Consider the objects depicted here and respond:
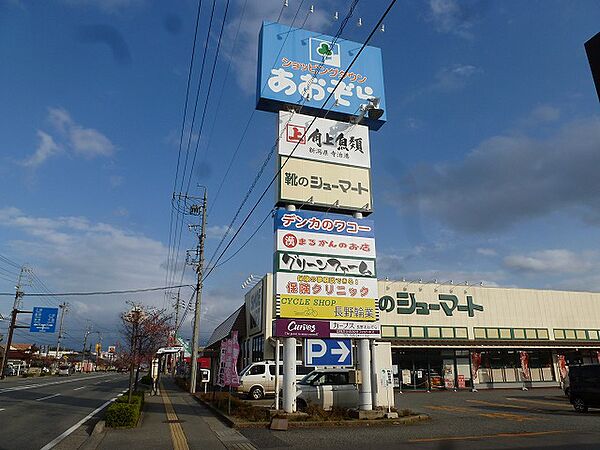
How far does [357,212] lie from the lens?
655 inches

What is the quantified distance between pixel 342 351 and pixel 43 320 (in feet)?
124

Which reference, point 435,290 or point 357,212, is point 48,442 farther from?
point 435,290

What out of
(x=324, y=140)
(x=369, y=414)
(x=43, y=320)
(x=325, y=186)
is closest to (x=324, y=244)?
(x=325, y=186)

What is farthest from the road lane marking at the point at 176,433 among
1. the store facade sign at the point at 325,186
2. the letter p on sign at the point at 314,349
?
the store facade sign at the point at 325,186

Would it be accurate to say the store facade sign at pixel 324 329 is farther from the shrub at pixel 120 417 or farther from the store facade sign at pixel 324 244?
the shrub at pixel 120 417

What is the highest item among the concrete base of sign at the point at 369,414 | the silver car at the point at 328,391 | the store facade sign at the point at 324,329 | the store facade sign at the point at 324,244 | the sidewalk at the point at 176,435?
the store facade sign at the point at 324,244

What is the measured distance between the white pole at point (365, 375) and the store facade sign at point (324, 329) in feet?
1.43

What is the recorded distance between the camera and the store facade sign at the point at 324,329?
1442cm

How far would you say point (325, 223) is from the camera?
15.8 m

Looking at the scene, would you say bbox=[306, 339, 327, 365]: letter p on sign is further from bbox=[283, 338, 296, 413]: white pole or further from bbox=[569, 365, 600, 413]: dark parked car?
bbox=[569, 365, 600, 413]: dark parked car

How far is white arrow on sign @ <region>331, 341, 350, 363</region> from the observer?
15.8 metres

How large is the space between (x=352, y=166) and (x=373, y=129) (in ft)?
8.43

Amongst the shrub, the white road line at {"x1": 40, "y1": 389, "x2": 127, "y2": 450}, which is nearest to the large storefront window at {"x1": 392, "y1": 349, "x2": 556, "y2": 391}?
the white road line at {"x1": 40, "y1": 389, "x2": 127, "y2": 450}

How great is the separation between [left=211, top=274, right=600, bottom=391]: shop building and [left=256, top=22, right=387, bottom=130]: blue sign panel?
1394 centimetres
